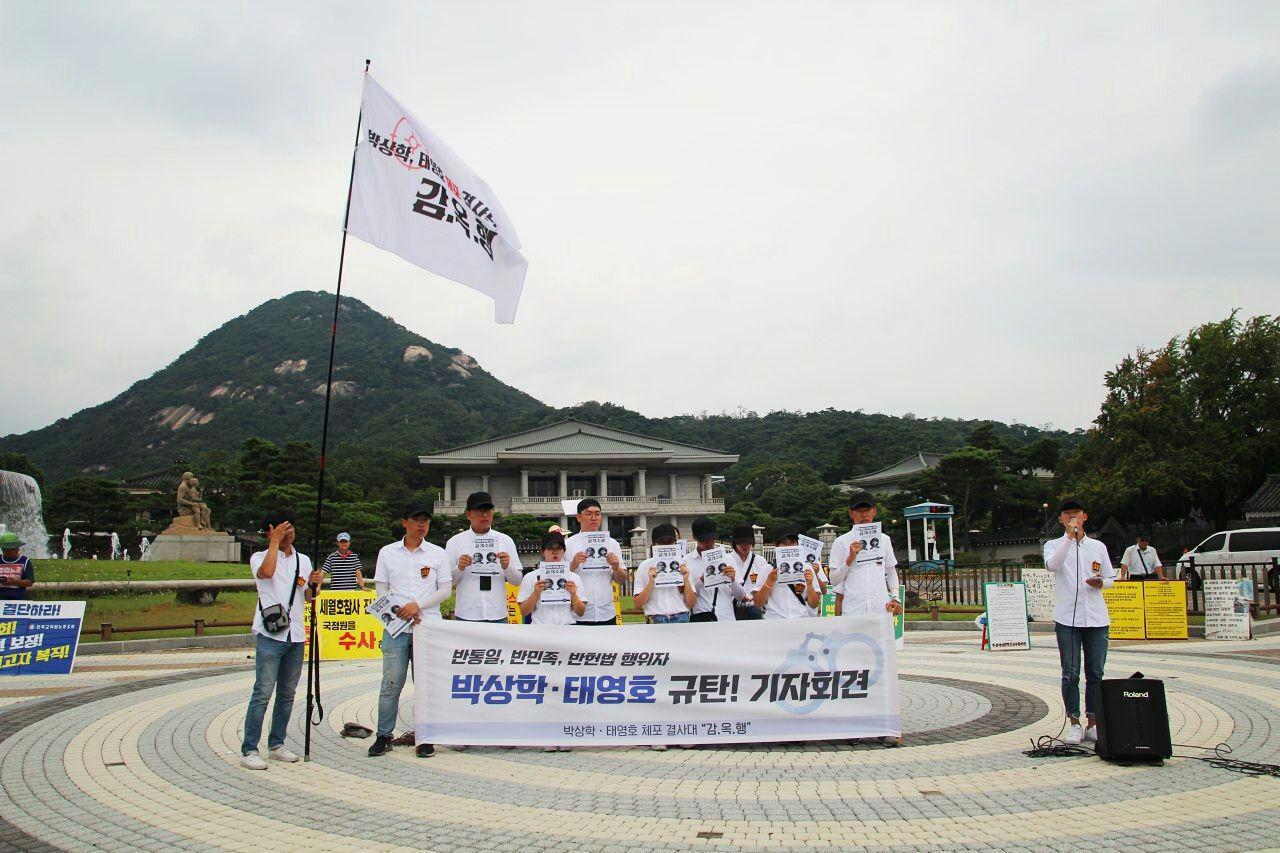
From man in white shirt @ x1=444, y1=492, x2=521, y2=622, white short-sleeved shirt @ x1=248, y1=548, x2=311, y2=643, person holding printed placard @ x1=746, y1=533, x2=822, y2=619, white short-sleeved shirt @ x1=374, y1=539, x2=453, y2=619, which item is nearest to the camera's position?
white short-sleeved shirt @ x1=248, y1=548, x2=311, y2=643

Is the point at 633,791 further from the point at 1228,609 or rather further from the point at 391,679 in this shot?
the point at 1228,609

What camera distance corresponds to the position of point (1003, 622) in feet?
52.4

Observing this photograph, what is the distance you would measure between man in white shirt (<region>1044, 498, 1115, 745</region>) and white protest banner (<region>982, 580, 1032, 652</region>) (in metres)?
8.19

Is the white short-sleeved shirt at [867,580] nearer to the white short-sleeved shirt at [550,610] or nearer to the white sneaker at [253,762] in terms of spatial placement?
the white short-sleeved shirt at [550,610]

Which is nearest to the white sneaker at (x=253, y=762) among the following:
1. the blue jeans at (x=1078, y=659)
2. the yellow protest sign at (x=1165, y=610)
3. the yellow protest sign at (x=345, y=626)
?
the blue jeans at (x=1078, y=659)

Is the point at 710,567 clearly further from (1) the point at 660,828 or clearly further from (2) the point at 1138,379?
(2) the point at 1138,379

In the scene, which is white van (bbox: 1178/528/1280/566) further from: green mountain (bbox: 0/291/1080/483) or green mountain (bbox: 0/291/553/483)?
green mountain (bbox: 0/291/553/483)

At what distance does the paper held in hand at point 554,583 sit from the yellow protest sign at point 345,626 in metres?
7.06

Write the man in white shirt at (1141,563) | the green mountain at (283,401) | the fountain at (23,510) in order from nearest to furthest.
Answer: the man in white shirt at (1141,563)
the fountain at (23,510)
the green mountain at (283,401)

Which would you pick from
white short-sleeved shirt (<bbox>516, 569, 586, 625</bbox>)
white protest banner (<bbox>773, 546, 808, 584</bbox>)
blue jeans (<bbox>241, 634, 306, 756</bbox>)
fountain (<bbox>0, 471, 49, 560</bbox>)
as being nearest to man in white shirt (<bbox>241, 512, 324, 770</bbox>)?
blue jeans (<bbox>241, 634, 306, 756</bbox>)

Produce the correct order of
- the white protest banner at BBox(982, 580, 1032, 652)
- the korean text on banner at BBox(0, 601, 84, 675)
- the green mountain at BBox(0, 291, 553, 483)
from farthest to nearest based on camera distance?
the green mountain at BBox(0, 291, 553, 483) < the white protest banner at BBox(982, 580, 1032, 652) < the korean text on banner at BBox(0, 601, 84, 675)

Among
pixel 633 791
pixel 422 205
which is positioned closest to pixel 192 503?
pixel 422 205

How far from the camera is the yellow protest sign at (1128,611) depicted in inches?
683

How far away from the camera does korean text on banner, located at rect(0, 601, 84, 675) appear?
1284 cm
